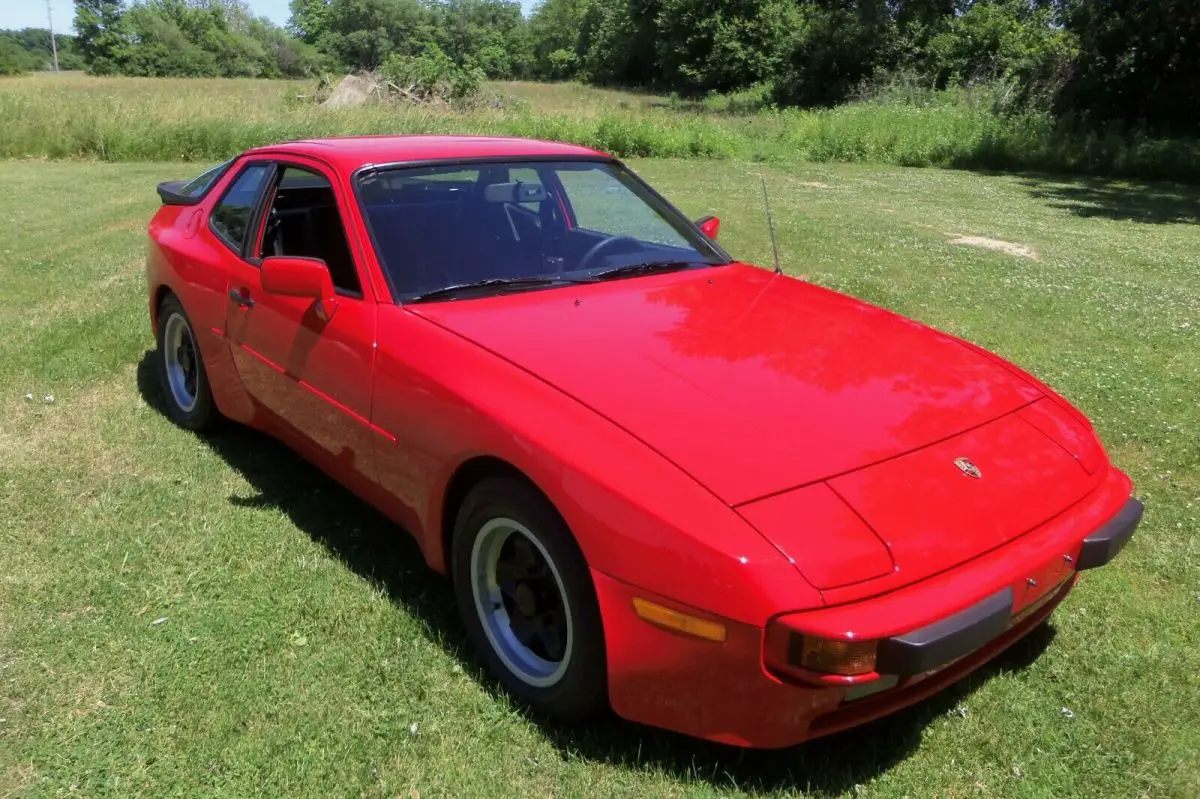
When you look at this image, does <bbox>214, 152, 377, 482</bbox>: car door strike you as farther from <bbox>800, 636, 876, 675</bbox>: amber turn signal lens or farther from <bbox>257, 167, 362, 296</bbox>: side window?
<bbox>800, 636, 876, 675</bbox>: amber turn signal lens

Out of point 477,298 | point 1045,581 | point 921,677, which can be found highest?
point 477,298

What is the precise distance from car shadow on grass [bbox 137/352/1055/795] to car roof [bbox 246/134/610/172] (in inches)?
55.8

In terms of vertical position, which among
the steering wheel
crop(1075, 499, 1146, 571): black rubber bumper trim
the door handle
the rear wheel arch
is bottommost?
crop(1075, 499, 1146, 571): black rubber bumper trim

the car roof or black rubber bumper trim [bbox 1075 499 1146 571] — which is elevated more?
the car roof

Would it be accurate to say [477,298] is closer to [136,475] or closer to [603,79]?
[136,475]

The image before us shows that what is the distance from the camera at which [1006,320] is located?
672 centimetres

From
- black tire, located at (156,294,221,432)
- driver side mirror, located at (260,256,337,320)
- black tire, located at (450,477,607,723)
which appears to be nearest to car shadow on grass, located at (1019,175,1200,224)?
black tire, located at (156,294,221,432)

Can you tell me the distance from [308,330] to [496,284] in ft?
2.34

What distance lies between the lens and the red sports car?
75.8 inches

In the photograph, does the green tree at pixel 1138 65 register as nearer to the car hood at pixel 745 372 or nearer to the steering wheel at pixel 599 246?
the steering wheel at pixel 599 246

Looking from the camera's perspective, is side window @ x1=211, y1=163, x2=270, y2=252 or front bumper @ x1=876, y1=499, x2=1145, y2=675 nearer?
front bumper @ x1=876, y1=499, x2=1145, y2=675

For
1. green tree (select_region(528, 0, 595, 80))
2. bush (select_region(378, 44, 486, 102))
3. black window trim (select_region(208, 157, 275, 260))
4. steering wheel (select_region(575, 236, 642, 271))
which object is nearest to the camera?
steering wheel (select_region(575, 236, 642, 271))

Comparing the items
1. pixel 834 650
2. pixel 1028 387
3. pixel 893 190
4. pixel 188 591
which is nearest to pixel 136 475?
pixel 188 591

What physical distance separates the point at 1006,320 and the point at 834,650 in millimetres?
5636
